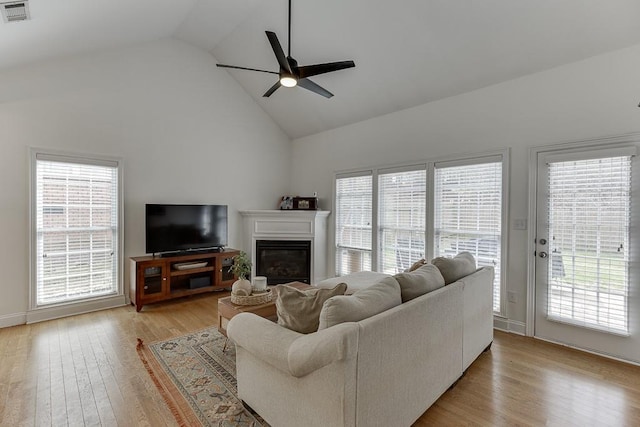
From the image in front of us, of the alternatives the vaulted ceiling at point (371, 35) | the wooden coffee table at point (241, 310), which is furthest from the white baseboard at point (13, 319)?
the vaulted ceiling at point (371, 35)

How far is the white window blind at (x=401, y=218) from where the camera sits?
4238 mm

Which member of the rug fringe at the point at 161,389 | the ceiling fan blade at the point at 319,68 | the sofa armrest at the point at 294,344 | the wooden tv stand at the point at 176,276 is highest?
the ceiling fan blade at the point at 319,68

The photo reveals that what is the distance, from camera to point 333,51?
398cm

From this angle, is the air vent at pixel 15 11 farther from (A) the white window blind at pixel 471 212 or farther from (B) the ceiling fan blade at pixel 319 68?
(A) the white window blind at pixel 471 212

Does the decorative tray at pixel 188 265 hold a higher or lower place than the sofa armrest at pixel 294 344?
lower

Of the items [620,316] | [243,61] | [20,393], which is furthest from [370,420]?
[243,61]

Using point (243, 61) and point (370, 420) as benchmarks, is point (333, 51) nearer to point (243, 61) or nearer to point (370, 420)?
point (243, 61)

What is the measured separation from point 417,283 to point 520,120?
8.20ft

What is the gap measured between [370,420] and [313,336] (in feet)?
1.75

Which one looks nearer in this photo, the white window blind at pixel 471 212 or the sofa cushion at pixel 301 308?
the sofa cushion at pixel 301 308

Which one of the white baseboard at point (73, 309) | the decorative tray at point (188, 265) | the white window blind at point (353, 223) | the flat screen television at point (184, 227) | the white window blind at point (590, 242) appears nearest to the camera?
the white window blind at point (590, 242)

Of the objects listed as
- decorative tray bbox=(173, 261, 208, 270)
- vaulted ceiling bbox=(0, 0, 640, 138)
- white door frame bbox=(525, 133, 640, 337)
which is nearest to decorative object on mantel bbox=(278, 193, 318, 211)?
vaulted ceiling bbox=(0, 0, 640, 138)

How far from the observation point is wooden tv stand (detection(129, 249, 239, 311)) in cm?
404

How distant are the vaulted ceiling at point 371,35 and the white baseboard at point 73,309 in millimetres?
2858
